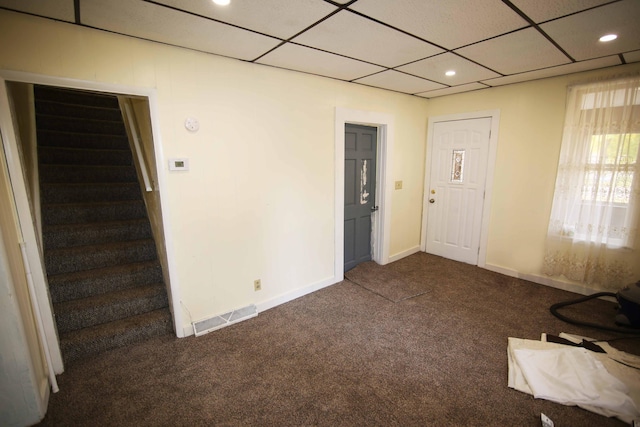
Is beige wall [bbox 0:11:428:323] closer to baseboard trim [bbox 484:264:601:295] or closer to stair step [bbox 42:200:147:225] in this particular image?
stair step [bbox 42:200:147:225]

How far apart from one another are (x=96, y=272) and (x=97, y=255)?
0.17 metres

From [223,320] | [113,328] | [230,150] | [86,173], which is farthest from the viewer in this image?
[86,173]

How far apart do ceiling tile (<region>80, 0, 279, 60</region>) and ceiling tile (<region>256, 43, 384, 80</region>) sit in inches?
6.0

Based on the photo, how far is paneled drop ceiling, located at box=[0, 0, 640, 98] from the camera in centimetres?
155

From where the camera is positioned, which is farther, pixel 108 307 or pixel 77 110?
pixel 77 110

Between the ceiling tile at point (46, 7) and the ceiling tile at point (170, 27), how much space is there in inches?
2.6

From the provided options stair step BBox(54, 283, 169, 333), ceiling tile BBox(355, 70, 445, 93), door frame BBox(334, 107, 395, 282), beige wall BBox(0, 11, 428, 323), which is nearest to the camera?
beige wall BBox(0, 11, 428, 323)

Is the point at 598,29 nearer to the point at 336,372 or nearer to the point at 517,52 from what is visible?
the point at 517,52

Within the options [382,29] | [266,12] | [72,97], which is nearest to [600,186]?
[382,29]

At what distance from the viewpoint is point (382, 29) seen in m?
1.84

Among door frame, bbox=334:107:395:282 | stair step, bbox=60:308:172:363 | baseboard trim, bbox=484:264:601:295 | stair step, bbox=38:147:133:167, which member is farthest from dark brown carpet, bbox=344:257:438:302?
stair step, bbox=38:147:133:167

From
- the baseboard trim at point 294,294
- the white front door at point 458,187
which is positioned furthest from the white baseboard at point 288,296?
the white front door at point 458,187

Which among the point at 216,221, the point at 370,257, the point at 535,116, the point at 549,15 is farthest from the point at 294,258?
the point at 535,116

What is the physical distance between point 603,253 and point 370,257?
2533mm
